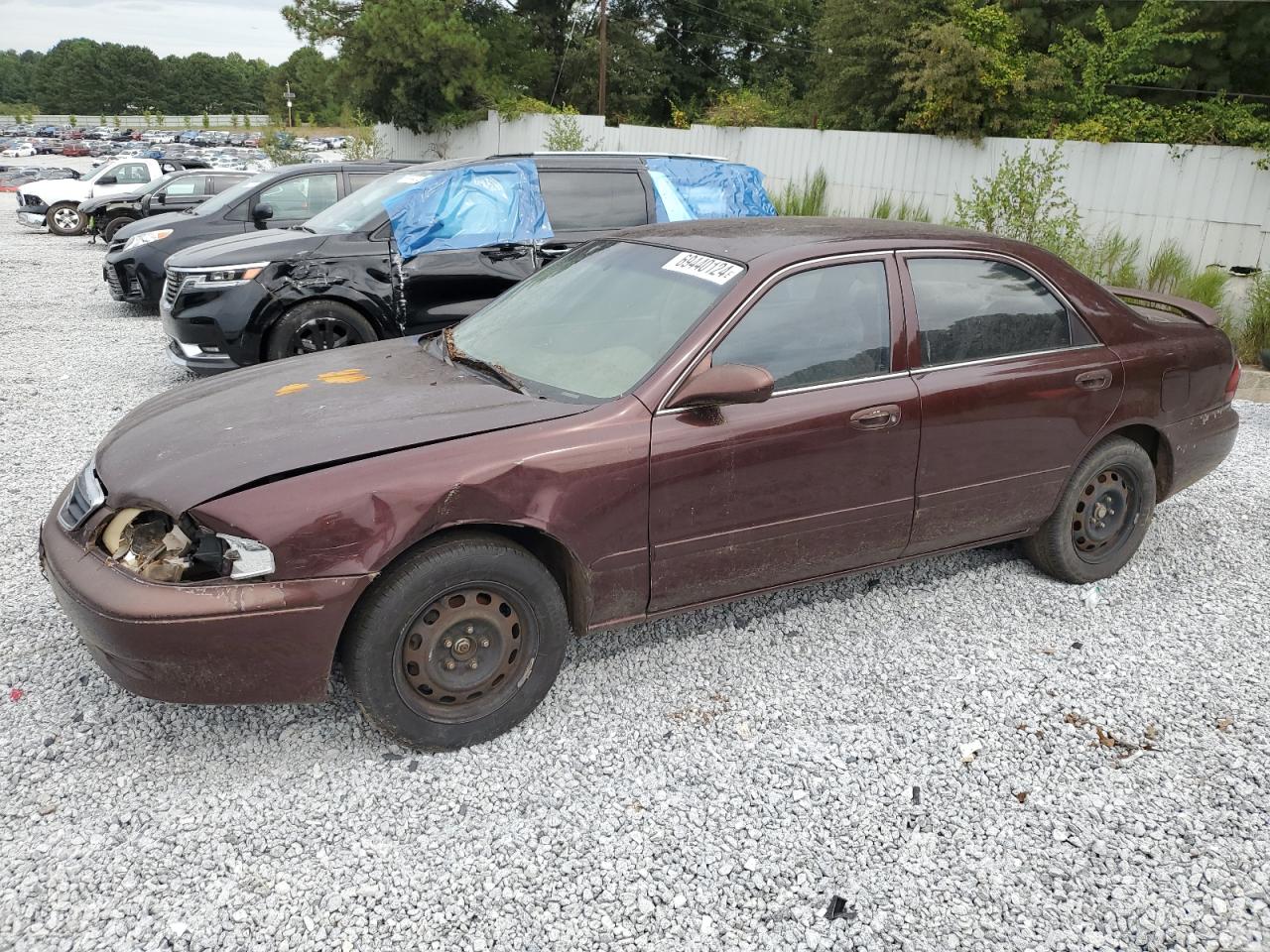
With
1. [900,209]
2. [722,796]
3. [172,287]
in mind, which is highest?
[900,209]

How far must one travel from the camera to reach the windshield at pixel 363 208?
7.39 m

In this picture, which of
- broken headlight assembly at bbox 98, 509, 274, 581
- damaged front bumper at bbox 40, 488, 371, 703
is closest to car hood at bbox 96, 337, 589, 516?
broken headlight assembly at bbox 98, 509, 274, 581

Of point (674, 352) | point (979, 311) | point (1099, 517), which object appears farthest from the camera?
point (1099, 517)

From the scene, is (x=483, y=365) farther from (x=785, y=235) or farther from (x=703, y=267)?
(x=785, y=235)

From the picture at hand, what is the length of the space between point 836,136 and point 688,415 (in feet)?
46.5

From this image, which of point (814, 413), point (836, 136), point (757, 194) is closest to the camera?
point (814, 413)

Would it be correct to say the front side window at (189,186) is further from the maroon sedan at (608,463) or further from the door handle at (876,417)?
the door handle at (876,417)

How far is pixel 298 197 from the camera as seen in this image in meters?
10.1

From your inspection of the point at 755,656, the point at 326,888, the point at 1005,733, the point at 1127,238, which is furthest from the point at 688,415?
the point at 1127,238

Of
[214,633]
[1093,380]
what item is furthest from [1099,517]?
[214,633]

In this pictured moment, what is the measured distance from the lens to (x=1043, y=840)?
289cm

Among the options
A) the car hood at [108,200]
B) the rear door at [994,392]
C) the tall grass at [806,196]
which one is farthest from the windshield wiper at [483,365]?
the car hood at [108,200]

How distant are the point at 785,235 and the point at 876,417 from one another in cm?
89

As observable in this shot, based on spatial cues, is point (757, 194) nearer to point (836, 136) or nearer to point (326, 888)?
point (326, 888)
